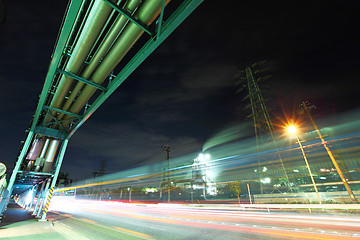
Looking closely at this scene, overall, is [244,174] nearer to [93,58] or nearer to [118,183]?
[93,58]

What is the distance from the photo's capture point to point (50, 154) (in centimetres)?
1234

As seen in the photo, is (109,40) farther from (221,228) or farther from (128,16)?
(221,228)

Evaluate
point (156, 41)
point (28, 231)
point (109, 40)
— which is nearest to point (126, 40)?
point (109, 40)

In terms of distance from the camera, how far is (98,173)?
267 feet

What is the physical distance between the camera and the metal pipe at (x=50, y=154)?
12.0 m

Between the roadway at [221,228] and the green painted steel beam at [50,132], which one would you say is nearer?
the roadway at [221,228]

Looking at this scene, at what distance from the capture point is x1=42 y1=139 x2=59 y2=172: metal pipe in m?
12.0

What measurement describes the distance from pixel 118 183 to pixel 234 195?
77332 millimetres

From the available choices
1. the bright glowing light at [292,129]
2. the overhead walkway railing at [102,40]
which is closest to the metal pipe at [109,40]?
the overhead walkway railing at [102,40]

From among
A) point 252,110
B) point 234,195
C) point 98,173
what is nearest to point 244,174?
point 234,195

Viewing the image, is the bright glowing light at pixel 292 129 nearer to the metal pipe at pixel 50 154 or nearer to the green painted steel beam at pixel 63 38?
the green painted steel beam at pixel 63 38

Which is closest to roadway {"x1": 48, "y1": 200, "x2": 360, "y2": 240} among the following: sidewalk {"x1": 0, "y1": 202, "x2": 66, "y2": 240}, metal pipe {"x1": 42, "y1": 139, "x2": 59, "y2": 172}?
sidewalk {"x1": 0, "y1": 202, "x2": 66, "y2": 240}

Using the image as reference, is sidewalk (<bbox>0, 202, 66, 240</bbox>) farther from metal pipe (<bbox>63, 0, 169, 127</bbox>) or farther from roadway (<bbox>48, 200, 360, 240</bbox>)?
metal pipe (<bbox>63, 0, 169, 127</bbox>)

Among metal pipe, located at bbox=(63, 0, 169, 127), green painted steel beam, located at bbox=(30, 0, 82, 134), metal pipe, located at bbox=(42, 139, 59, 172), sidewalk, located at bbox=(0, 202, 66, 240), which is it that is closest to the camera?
green painted steel beam, located at bbox=(30, 0, 82, 134)
